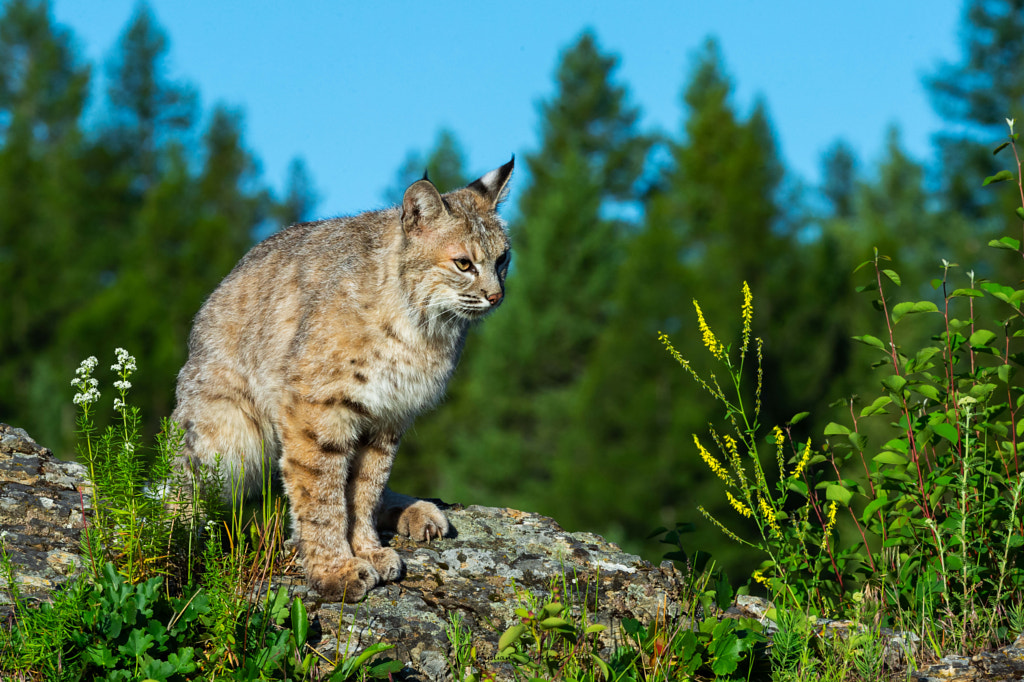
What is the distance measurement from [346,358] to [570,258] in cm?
2850

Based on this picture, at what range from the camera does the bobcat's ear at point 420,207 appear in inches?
202

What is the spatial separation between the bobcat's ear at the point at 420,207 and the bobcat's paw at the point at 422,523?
4.97ft

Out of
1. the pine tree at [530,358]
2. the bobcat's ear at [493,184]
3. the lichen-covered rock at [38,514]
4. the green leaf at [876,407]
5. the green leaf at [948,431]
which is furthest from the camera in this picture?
the pine tree at [530,358]

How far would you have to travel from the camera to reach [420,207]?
521 centimetres

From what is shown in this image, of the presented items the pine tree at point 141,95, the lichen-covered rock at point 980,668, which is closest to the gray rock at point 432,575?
the lichen-covered rock at point 980,668

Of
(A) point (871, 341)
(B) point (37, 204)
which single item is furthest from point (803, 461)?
(B) point (37, 204)

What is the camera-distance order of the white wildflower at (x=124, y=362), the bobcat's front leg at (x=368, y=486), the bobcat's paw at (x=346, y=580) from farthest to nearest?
the bobcat's front leg at (x=368, y=486), the bobcat's paw at (x=346, y=580), the white wildflower at (x=124, y=362)

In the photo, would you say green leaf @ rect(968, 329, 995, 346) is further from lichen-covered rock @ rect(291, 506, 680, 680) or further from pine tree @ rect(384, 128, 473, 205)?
pine tree @ rect(384, 128, 473, 205)

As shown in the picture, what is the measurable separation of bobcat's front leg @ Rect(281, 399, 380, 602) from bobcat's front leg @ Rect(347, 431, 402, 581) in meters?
0.06

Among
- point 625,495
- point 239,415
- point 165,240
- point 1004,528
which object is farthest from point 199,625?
point 165,240

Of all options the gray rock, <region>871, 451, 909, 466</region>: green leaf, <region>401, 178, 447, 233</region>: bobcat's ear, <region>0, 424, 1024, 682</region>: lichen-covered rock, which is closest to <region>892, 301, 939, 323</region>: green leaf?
<region>871, 451, 909, 466</region>: green leaf

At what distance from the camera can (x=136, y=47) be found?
149 feet

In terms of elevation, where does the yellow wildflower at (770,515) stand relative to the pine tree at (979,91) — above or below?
below

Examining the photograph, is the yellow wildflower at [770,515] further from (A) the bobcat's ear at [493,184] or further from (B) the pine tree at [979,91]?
(B) the pine tree at [979,91]
